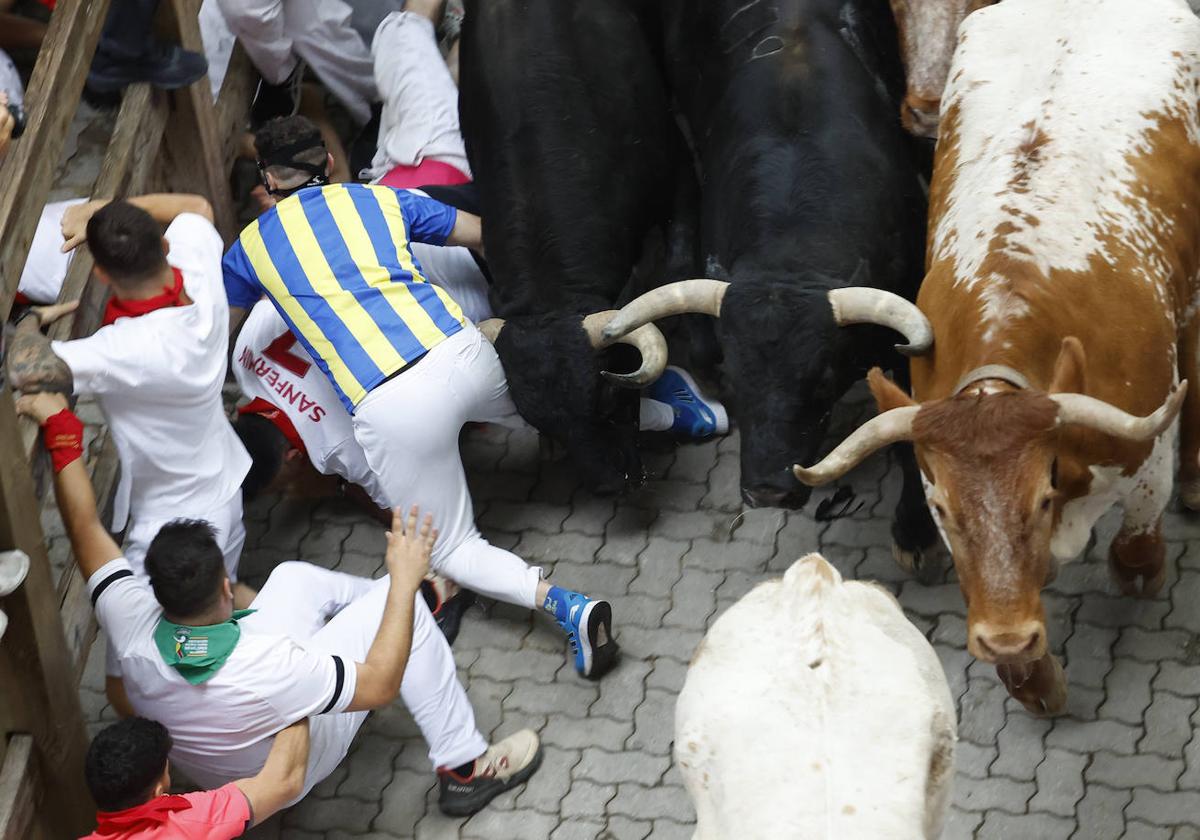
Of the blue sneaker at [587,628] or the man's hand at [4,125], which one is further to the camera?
the blue sneaker at [587,628]

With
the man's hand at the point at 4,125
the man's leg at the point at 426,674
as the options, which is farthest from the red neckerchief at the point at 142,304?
the man's leg at the point at 426,674

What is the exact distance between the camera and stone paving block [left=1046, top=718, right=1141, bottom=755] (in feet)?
18.2

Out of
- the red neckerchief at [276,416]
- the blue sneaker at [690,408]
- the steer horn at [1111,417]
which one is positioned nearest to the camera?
the steer horn at [1111,417]

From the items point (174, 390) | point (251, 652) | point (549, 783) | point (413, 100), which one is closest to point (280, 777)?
point (251, 652)

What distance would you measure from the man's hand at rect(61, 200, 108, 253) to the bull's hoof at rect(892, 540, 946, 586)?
3312 millimetres

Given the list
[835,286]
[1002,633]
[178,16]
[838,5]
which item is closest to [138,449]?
[178,16]

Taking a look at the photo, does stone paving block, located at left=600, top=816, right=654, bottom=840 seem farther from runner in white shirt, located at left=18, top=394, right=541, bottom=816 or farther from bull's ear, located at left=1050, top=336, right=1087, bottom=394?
bull's ear, located at left=1050, top=336, right=1087, bottom=394

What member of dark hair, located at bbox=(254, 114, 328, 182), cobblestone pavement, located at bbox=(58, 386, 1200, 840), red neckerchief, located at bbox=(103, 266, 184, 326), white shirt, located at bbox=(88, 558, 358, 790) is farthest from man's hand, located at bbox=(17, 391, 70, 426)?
dark hair, located at bbox=(254, 114, 328, 182)

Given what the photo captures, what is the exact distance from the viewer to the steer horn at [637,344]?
5.87 meters

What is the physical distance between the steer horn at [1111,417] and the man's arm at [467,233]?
2794 mm

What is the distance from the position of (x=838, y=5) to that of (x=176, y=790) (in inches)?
165

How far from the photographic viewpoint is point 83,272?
594cm

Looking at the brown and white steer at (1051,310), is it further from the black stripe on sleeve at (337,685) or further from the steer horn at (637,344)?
the black stripe on sleeve at (337,685)

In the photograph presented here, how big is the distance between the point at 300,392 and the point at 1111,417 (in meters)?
3.30
